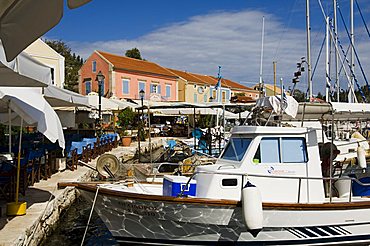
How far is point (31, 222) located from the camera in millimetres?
7359

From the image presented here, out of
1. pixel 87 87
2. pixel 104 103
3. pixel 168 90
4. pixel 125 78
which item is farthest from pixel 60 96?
pixel 168 90

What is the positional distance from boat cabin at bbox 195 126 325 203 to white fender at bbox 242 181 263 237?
28.3 inches

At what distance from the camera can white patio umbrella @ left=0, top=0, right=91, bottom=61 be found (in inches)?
134

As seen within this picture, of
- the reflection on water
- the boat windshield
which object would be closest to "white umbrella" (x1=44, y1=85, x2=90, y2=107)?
the reflection on water

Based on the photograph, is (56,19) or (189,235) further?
(189,235)

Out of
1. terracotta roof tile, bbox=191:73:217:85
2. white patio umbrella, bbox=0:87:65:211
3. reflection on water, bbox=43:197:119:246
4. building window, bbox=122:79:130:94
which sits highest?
terracotta roof tile, bbox=191:73:217:85

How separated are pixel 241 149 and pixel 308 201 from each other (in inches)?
61.2

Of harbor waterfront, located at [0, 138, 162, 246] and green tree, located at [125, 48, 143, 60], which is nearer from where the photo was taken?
harbor waterfront, located at [0, 138, 162, 246]

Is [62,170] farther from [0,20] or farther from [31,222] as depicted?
[0,20]

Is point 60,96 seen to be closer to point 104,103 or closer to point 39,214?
point 39,214

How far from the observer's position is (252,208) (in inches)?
266

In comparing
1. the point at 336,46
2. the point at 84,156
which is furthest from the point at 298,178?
the point at 336,46

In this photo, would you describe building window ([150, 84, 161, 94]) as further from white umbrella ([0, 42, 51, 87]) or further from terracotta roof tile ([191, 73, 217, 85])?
white umbrella ([0, 42, 51, 87])

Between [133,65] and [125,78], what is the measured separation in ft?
11.7
